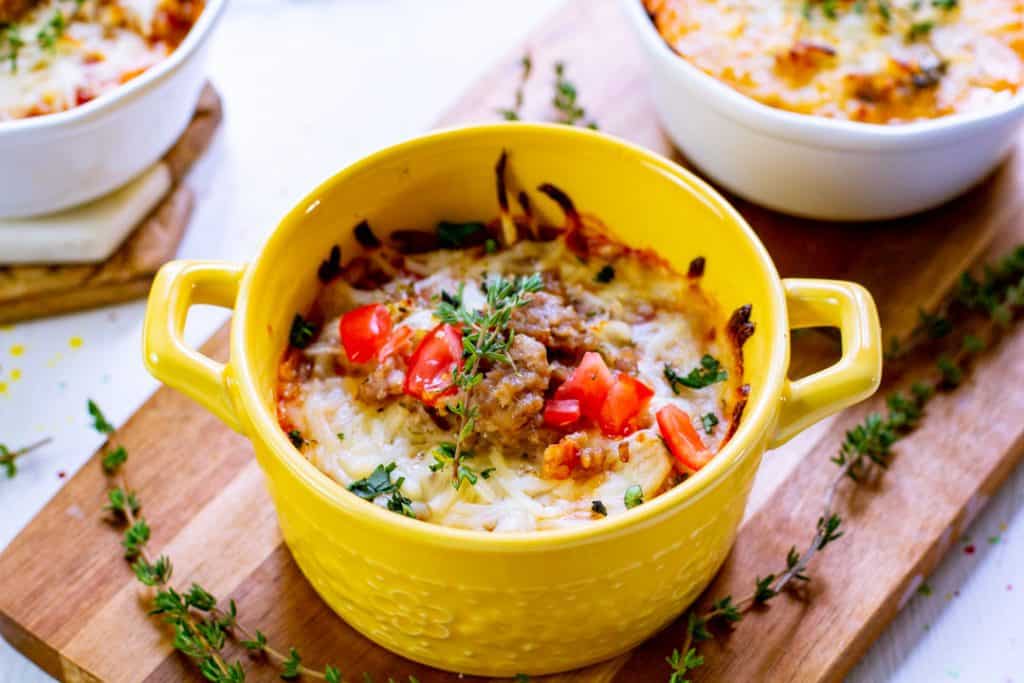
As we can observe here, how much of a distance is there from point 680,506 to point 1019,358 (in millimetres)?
1063

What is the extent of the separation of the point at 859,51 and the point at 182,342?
59.1 inches

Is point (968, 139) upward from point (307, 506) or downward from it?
downward

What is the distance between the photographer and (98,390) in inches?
98.8

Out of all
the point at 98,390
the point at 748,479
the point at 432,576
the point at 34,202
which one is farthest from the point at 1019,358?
the point at 34,202

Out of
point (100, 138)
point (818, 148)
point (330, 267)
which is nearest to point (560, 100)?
point (818, 148)

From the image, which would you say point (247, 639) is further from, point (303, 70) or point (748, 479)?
point (303, 70)

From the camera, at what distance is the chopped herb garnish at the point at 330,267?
2.09 meters

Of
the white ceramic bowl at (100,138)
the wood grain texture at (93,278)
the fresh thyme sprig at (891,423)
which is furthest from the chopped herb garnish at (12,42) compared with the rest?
the fresh thyme sprig at (891,423)

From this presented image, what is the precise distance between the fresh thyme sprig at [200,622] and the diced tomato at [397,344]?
457 millimetres

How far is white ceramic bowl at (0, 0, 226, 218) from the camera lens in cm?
236

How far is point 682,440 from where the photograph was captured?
184 cm

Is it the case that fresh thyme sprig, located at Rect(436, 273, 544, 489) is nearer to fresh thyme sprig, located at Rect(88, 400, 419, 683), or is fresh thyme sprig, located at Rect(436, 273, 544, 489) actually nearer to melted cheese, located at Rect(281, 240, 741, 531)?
melted cheese, located at Rect(281, 240, 741, 531)

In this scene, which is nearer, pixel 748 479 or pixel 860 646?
pixel 748 479

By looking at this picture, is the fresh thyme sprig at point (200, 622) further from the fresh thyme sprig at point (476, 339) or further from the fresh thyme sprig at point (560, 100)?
the fresh thyme sprig at point (560, 100)
